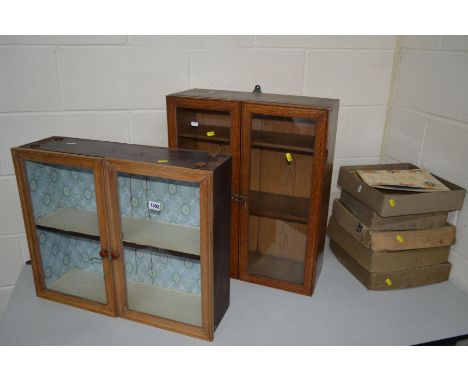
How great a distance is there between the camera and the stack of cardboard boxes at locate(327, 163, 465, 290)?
6.20 ft

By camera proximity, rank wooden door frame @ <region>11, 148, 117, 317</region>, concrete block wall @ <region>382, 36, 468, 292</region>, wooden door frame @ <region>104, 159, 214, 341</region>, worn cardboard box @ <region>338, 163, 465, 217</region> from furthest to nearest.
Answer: concrete block wall @ <region>382, 36, 468, 292</region> → worn cardboard box @ <region>338, 163, 465, 217</region> → wooden door frame @ <region>11, 148, 117, 317</region> → wooden door frame @ <region>104, 159, 214, 341</region>

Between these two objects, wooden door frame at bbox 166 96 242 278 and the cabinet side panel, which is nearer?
the cabinet side panel

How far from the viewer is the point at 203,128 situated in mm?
2000

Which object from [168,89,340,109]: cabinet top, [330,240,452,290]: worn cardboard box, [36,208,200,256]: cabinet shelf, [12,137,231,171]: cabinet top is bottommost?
[330,240,452,290]: worn cardboard box

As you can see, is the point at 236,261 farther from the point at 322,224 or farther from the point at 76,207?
the point at 76,207

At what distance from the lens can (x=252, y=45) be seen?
2221mm

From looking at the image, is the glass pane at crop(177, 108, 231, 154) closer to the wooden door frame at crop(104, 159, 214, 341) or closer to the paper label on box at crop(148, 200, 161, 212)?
the paper label on box at crop(148, 200, 161, 212)

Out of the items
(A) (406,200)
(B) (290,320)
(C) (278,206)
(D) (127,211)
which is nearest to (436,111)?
(A) (406,200)

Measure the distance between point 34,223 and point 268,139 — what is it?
3.75ft

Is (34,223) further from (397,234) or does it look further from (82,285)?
(397,234)

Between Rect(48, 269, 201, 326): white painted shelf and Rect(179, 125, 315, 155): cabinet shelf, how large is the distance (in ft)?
2.50

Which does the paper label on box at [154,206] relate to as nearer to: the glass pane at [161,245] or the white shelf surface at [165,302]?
the glass pane at [161,245]

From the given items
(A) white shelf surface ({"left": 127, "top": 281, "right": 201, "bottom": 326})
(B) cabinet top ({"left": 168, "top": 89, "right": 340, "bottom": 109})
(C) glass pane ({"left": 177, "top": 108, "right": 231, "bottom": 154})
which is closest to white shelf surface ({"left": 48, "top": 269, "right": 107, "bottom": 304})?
(A) white shelf surface ({"left": 127, "top": 281, "right": 201, "bottom": 326})

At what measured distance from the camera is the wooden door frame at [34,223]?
1.64 metres
